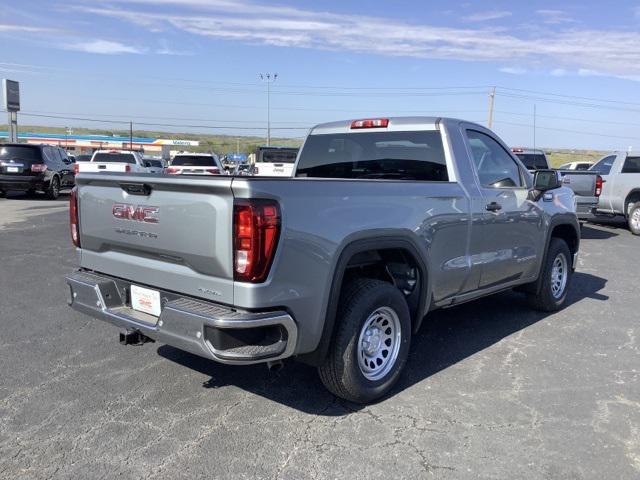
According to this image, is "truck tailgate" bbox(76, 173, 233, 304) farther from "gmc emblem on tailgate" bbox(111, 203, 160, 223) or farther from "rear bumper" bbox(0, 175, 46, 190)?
"rear bumper" bbox(0, 175, 46, 190)

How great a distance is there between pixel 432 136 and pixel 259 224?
229 cm

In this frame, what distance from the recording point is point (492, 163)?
5266 mm

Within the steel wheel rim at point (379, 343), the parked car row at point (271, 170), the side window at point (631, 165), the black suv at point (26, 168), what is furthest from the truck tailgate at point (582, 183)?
the black suv at point (26, 168)

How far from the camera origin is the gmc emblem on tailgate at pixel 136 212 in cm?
345

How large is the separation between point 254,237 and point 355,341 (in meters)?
1.08

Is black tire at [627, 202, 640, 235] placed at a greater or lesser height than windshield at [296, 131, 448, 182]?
lesser

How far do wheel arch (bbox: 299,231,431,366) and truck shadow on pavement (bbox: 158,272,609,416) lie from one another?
0.49 metres

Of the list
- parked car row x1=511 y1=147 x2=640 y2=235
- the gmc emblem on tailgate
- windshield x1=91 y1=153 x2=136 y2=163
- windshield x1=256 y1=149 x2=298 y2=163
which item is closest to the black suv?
windshield x1=91 y1=153 x2=136 y2=163

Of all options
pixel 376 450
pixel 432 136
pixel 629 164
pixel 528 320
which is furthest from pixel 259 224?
pixel 629 164

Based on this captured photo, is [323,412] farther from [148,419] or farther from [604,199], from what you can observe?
[604,199]

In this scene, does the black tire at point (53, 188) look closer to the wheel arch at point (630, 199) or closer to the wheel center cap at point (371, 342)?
the wheel arch at point (630, 199)

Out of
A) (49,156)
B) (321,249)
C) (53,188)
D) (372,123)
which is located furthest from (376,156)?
(49,156)

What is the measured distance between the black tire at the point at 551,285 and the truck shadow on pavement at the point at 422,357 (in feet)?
0.37

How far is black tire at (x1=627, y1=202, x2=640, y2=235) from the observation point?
1374cm
